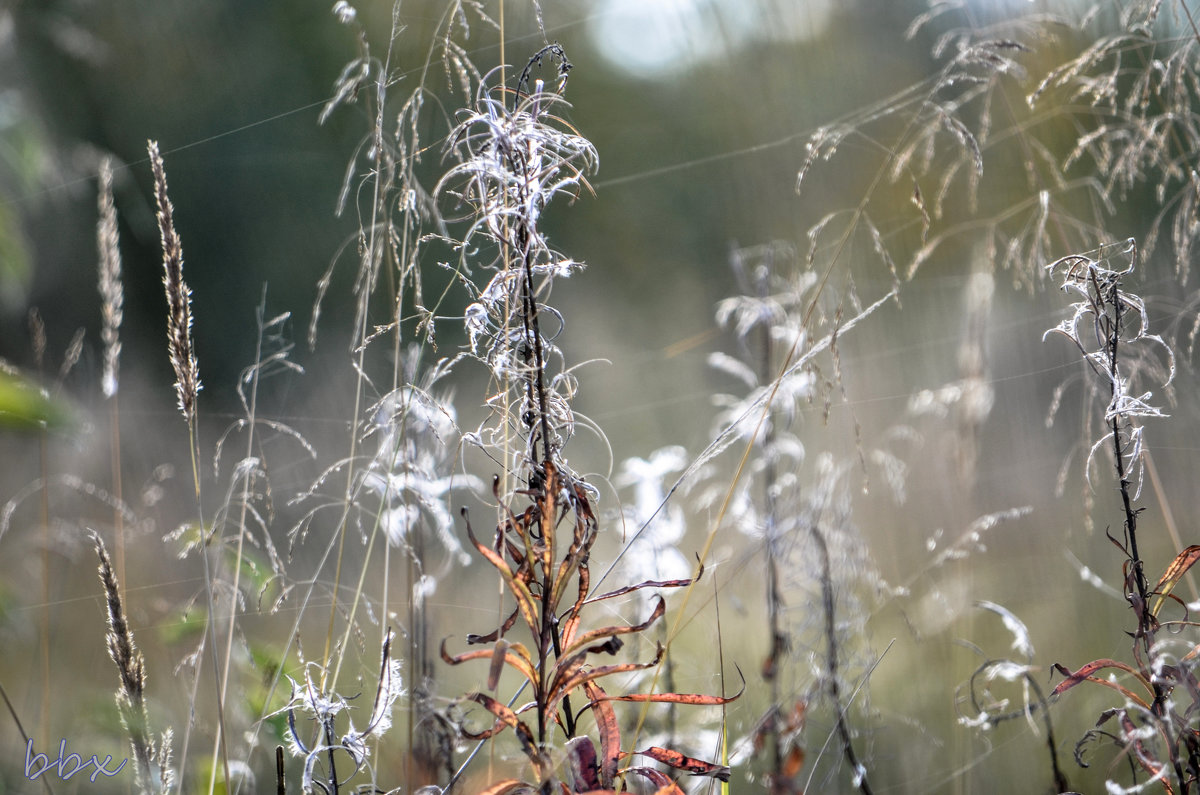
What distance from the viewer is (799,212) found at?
2.62 meters

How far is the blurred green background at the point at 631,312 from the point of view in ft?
4.73

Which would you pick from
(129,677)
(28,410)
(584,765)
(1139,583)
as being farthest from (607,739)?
(28,410)

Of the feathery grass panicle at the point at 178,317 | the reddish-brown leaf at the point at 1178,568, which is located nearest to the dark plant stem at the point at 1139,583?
the reddish-brown leaf at the point at 1178,568

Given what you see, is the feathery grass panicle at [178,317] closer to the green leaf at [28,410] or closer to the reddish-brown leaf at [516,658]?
the green leaf at [28,410]

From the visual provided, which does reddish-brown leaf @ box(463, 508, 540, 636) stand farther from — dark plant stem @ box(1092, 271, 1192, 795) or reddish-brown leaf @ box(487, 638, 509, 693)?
dark plant stem @ box(1092, 271, 1192, 795)

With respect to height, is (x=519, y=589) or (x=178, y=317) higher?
(x=178, y=317)

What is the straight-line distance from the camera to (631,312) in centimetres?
327

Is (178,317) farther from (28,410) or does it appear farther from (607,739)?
(607,739)

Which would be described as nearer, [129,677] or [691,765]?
[691,765]

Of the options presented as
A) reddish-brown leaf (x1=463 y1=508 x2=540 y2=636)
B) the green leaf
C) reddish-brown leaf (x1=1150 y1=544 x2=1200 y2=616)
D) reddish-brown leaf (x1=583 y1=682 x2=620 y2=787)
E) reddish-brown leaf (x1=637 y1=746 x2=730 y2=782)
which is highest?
the green leaf

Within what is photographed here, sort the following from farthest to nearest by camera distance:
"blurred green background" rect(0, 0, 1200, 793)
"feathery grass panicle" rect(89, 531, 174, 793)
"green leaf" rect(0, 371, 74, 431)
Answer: "blurred green background" rect(0, 0, 1200, 793) → "green leaf" rect(0, 371, 74, 431) → "feathery grass panicle" rect(89, 531, 174, 793)

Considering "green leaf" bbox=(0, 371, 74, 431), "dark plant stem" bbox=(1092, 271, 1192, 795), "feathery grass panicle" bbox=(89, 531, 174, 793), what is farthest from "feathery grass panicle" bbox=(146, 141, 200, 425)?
"dark plant stem" bbox=(1092, 271, 1192, 795)

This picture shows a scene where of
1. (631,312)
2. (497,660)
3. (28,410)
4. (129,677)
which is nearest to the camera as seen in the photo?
(497,660)

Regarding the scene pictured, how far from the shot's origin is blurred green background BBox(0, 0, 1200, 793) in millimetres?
1442
